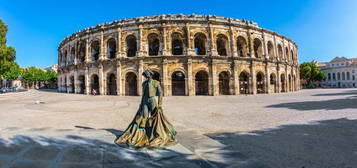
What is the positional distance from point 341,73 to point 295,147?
72.0m

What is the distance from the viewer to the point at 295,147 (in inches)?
132

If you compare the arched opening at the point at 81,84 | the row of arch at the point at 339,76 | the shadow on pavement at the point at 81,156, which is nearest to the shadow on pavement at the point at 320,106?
the shadow on pavement at the point at 81,156

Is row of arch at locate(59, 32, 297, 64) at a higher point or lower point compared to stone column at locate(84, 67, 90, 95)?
higher

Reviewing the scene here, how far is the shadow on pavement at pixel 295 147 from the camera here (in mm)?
2648

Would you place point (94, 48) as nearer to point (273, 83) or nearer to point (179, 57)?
point (179, 57)

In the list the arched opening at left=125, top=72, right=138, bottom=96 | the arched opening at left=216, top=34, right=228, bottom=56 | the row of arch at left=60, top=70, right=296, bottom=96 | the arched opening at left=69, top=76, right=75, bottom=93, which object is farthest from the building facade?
the arched opening at left=69, top=76, right=75, bottom=93

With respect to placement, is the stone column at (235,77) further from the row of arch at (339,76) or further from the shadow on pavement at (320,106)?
the row of arch at (339,76)

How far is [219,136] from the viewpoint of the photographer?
4.15 metres

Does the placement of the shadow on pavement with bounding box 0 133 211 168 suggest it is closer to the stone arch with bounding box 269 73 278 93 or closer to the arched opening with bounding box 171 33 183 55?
the arched opening with bounding box 171 33 183 55

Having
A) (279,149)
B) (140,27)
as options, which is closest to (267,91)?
(140,27)

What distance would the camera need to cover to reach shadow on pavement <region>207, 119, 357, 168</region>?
265 cm

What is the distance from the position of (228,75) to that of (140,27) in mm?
12599

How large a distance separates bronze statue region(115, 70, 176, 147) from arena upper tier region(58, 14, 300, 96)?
14265 mm

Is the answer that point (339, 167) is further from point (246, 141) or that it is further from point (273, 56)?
point (273, 56)
